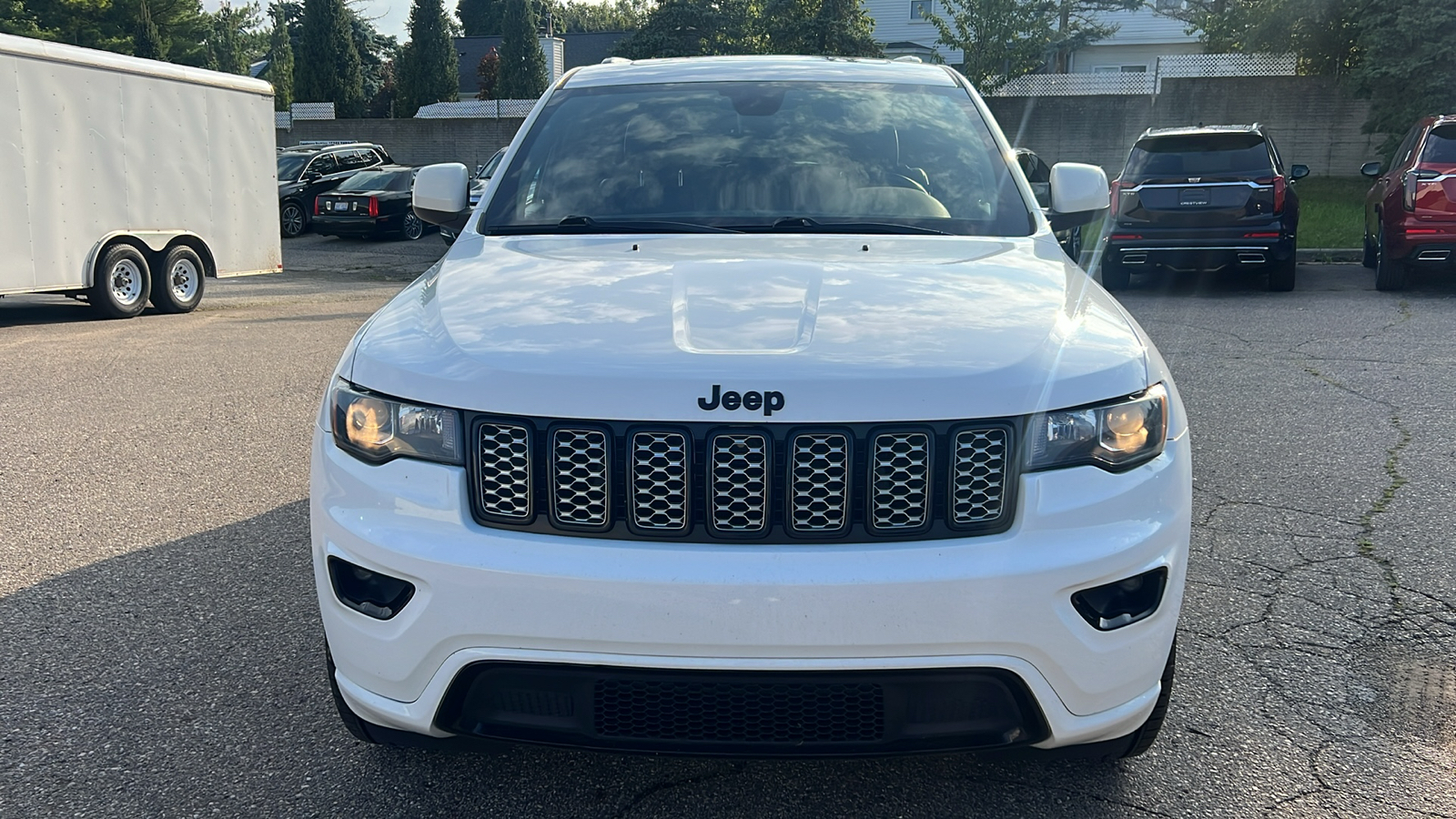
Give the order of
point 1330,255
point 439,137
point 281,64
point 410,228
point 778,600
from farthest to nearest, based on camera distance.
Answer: point 281,64
point 439,137
point 410,228
point 1330,255
point 778,600

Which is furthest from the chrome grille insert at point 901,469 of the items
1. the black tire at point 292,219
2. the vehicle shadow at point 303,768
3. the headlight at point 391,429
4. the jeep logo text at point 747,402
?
the black tire at point 292,219

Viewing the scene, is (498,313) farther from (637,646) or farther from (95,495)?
(95,495)

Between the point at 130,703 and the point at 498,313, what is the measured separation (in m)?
1.65

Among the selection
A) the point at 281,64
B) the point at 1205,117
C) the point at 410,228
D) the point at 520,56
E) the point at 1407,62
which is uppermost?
the point at 281,64

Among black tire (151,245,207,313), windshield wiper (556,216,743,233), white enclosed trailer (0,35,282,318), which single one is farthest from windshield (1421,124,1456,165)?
black tire (151,245,207,313)

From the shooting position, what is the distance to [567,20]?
412ft

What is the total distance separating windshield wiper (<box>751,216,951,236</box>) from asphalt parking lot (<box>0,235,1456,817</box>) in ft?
4.83

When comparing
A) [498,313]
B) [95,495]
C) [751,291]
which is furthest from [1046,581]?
[95,495]

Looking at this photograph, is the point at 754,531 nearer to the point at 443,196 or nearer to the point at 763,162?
the point at 763,162

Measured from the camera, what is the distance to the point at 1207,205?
11922mm

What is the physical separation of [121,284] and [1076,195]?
36.1ft

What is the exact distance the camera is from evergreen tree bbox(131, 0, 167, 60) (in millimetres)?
43188

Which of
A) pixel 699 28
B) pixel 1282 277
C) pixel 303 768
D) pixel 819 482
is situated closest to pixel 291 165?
pixel 699 28

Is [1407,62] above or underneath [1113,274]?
above
